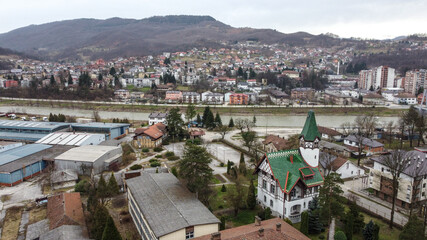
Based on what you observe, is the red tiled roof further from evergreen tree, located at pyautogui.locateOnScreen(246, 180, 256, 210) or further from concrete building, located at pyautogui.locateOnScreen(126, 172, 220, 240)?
evergreen tree, located at pyautogui.locateOnScreen(246, 180, 256, 210)

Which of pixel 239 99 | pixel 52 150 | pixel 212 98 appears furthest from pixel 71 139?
pixel 239 99

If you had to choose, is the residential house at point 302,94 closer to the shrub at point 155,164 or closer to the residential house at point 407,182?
the shrub at point 155,164

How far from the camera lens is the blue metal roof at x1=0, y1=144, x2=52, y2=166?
22.1 m

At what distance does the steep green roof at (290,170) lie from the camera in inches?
596

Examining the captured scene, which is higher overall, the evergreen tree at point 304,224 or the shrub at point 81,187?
the evergreen tree at point 304,224

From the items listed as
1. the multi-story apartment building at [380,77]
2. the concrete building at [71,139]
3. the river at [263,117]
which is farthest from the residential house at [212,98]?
the multi-story apartment building at [380,77]

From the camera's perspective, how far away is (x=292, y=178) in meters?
15.2

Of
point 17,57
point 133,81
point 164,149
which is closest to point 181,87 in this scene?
point 133,81

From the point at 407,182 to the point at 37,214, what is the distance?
19757 millimetres

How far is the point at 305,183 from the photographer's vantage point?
15.2 metres

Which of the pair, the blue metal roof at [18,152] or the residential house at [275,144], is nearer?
the blue metal roof at [18,152]

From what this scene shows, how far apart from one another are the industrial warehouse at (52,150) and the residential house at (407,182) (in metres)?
18.2

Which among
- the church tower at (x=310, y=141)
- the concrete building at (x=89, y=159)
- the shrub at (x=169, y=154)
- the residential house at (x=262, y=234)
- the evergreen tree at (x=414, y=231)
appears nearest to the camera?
the residential house at (x=262, y=234)

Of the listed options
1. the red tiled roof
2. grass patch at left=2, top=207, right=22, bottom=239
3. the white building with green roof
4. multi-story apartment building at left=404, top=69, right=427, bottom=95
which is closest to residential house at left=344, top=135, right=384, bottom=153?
the white building with green roof
